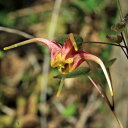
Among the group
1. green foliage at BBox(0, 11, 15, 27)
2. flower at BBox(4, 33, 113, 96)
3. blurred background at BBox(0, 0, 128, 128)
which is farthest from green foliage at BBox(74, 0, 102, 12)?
flower at BBox(4, 33, 113, 96)

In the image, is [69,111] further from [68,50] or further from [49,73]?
[68,50]

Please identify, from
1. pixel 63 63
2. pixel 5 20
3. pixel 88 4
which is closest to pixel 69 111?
pixel 88 4

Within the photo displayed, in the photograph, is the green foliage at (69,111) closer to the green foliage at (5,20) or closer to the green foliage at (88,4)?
the green foliage at (88,4)

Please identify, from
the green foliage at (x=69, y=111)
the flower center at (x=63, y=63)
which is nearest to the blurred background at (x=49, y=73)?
the green foliage at (x=69, y=111)

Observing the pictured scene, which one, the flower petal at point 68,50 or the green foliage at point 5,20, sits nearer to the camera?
the flower petal at point 68,50

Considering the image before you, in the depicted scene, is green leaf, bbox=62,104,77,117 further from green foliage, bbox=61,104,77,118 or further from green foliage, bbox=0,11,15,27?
green foliage, bbox=0,11,15,27

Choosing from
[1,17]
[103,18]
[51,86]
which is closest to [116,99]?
[51,86]


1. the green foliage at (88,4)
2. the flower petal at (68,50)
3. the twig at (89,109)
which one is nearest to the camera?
the flower petal at (68,50)

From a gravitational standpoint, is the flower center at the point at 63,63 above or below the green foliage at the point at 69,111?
above
